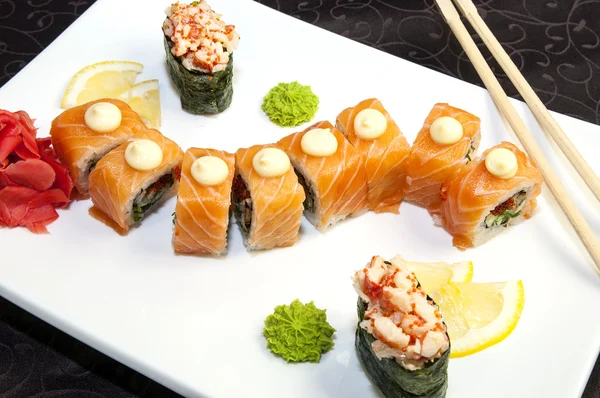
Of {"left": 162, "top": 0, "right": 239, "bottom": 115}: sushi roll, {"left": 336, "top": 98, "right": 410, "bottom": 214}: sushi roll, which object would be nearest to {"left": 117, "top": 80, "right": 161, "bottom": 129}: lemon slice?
{"left": 162, "top": 0, "right": 239, "bottom": 115}: sushi roll

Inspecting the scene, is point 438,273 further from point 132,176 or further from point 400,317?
point 132,176

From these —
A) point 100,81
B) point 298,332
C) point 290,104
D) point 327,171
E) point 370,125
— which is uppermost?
point 370,125

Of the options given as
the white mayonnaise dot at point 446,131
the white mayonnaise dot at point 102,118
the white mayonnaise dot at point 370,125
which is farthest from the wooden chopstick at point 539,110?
the white mayonnaise dot at point 102,118

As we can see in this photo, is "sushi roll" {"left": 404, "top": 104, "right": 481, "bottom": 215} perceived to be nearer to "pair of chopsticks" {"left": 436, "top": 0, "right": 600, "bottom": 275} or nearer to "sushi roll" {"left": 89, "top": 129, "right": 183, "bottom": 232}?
"pair of chopsticks" {"left": 436, "top": 0, "right": 600, "bottom": 275}

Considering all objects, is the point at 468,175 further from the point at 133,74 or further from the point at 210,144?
the point at 133,74

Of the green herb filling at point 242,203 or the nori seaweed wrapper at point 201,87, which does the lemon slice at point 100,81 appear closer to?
the nori seaweed wrapper at point 201,87

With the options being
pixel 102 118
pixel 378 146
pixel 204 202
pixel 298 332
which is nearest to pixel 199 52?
pixel 102 118

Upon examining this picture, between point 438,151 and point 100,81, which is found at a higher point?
point 438,151
